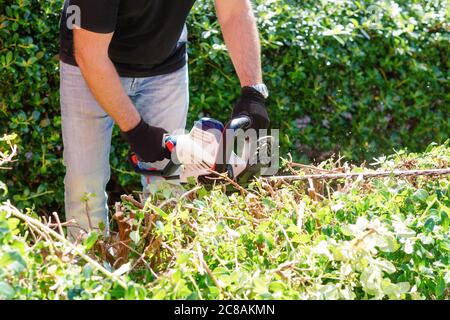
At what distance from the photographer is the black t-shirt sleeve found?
2666 millimetres

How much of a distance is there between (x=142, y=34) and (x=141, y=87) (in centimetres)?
33

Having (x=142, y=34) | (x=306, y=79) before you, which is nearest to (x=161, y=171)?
(x=142, y=34)

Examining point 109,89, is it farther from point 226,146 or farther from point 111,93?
point 226,146

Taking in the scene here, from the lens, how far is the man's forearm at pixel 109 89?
2777 mm

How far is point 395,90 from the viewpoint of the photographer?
5.23 m

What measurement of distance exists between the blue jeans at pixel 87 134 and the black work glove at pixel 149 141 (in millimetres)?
291

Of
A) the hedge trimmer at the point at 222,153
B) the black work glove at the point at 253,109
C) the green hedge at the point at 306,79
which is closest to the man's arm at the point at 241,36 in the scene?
the black work glove at the point at 253,109

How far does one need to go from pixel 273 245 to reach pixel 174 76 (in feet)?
6.31

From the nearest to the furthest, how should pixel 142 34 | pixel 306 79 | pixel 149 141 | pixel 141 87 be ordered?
1. pixel 149 141
2. pixel 142 34
3. pixel 141 87
4. pixel 306 79

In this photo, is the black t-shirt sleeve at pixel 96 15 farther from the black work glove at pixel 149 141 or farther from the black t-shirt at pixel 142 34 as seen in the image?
the black work glove at pixel 149 141

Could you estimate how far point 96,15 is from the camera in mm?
2668

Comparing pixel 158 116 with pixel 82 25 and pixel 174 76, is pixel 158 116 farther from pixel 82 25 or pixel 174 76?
pixel 82 25

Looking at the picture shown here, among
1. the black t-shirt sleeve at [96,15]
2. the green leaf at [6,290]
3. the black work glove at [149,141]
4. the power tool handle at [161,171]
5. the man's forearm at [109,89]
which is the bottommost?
the power tool handle at [161,171]
